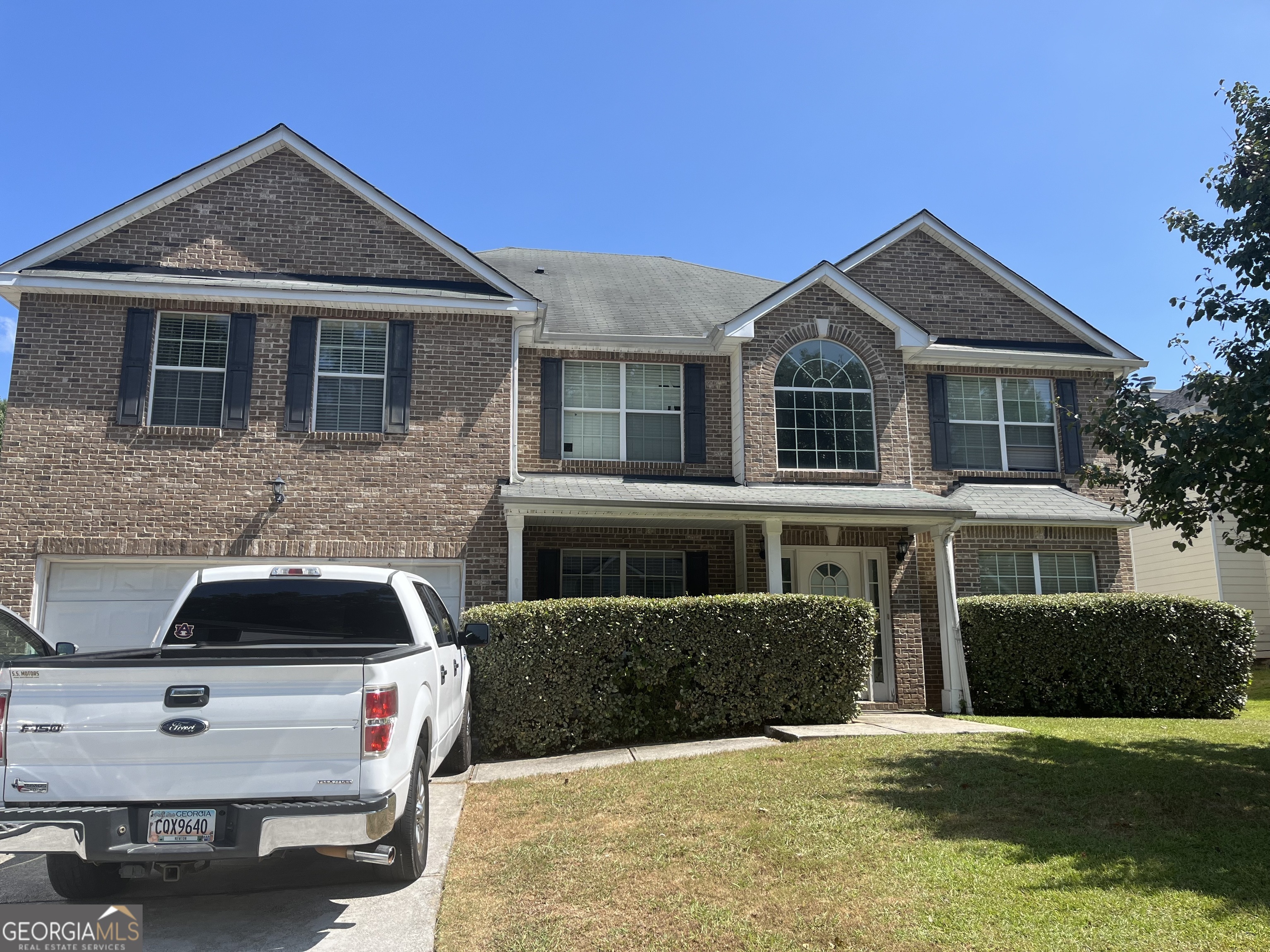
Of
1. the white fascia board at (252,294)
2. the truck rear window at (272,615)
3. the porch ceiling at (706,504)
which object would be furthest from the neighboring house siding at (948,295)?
the truck rear window at (272,615)

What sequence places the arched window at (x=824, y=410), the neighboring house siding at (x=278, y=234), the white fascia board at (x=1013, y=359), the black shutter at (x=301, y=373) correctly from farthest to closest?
the white fascia board at (x=1013, y=359), the arched window at (x=824, y=410), the neighboring house siding at (x=278, y=234), the black shutter at (x=301, y=373)

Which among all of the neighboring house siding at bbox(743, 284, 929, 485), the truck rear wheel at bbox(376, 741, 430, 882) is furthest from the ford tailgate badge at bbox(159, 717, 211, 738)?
the neighboring house siding at bbox(743, 284, 929, 485)

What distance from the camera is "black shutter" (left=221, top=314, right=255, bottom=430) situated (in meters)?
12.0

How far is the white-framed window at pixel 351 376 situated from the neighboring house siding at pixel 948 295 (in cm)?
783

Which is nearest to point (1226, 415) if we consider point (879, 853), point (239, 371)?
point (879, 853)

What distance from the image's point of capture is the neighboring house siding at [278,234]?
12.5 m

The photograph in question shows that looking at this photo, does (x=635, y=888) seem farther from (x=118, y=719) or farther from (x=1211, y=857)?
(x=1211, y=857)

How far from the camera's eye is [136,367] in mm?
11953

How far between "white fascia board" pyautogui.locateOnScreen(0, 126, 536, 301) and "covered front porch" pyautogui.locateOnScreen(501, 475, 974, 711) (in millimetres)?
3239

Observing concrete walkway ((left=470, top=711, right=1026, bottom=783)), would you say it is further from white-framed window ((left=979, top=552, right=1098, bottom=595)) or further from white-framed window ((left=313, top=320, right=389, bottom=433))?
white-framed window ((left=313, top=320, right=389, bottom=433))

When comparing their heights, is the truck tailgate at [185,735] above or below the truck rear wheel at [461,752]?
above

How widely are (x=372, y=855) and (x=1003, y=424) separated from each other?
12.8 meters

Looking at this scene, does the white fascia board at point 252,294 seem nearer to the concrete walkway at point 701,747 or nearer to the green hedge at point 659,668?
the green hedge at point 659,668

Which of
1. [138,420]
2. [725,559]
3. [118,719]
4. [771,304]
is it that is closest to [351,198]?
[138,420]
